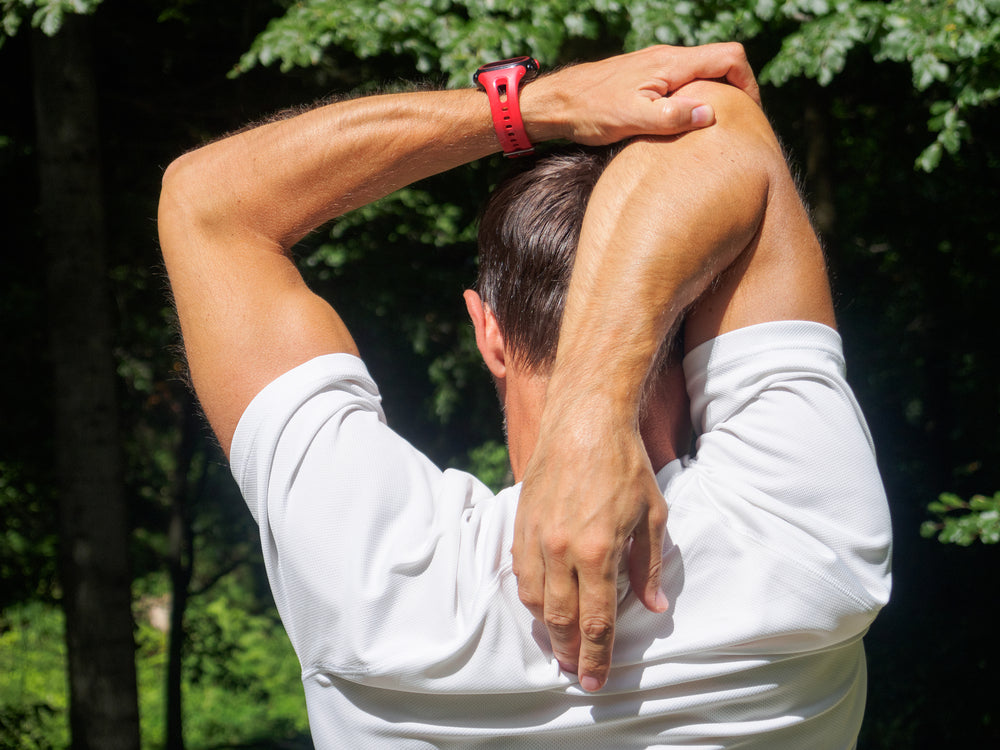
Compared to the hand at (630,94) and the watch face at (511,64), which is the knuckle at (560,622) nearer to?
the hand at (630,94)

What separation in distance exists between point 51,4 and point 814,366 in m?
3.22

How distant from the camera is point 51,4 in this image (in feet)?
10.5

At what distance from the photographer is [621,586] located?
112 cm

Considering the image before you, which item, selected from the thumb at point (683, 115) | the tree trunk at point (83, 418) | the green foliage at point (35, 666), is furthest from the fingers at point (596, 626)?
the green foliage at point (35, 666)

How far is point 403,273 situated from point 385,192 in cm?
390

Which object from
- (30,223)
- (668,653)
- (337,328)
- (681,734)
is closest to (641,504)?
(668,653)

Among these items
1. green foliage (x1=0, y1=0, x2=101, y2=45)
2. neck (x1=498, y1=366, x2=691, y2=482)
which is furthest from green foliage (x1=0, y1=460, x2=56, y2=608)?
neck (x1=498, y1=366, x2=691, y2=482)

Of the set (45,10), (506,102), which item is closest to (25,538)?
(45,10)

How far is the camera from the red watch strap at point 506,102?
143 cm

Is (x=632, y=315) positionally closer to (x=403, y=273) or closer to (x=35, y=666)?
(x=403, y=273)

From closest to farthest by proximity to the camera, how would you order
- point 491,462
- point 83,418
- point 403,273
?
point 83,418 → point 403,273 → point 491,462

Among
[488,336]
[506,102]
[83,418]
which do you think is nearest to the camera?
[506,102]

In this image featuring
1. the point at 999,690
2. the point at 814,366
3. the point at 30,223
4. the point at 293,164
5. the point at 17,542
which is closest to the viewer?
the point at 814,366

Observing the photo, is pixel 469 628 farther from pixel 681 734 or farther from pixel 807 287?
pixel 807 287
